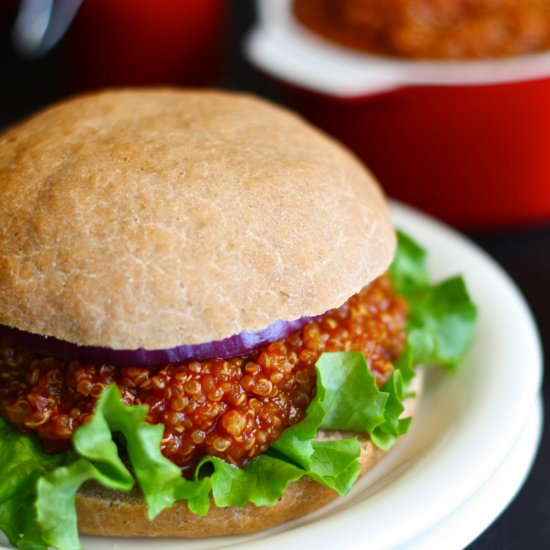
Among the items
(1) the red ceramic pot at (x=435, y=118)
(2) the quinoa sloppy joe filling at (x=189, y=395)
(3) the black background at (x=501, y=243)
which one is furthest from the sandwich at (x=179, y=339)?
(1) the red ceramic pot at (x=435, y=118)

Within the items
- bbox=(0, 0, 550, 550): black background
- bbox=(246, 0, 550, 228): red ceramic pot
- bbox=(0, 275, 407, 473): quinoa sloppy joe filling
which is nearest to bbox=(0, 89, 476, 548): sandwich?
bbox=(0, 275, 407, 473): quinoa sloppy joe filling

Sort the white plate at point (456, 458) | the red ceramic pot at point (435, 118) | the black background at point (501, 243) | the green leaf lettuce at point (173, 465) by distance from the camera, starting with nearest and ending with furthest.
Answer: the green leaf lettuce at point (173, 465) < the white plate at point (456, 458) < the black background at point (501, 243) < the red ceramic pot at point (435, 118)

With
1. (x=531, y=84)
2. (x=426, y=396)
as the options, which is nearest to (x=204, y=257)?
(x=426, y=396)

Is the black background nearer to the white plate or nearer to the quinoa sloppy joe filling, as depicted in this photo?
the white plate

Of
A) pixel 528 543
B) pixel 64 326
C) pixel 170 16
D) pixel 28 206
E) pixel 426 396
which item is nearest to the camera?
pixel 64 326

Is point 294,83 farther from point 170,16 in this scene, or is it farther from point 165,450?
point 165,450

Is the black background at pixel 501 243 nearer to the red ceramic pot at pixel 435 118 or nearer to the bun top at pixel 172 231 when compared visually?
the red ceramic pot at pixel 435 118
